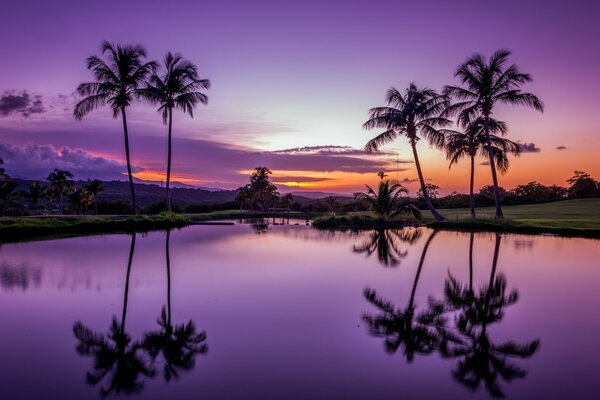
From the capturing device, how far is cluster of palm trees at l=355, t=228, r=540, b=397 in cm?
514

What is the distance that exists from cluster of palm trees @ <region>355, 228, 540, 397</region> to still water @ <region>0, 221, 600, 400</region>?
31 mm

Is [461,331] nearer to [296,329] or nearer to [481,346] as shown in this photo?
[481,346]

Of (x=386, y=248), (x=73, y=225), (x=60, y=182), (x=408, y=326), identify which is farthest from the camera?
(x=60, y=182)

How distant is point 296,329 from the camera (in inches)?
263

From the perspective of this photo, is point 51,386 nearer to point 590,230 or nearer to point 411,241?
point 411,241

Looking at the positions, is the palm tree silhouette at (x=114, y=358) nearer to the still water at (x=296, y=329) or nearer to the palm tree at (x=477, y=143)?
the still water at (x=296, y=329)

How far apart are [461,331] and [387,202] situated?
24.4m

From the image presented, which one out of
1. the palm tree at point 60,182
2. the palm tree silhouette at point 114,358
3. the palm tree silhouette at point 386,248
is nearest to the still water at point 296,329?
the palm tree silhouette at point 114,358

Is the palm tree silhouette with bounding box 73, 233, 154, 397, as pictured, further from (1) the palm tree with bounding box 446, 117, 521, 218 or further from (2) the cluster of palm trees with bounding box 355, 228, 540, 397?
(1) the palm tree with bounding box 446, 117, 521, 218

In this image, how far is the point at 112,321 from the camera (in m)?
6.98

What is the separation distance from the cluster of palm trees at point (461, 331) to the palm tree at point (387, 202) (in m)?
20.4

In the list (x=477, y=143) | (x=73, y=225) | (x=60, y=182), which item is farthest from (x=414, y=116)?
(x=60, y=182)

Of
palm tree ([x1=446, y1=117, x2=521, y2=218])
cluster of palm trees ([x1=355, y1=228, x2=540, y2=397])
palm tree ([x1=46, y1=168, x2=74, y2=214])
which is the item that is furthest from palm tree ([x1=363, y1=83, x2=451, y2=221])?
palm tree ([x1=46, y1=168, x2=74, y2=214])

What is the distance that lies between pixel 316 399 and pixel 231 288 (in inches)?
219
